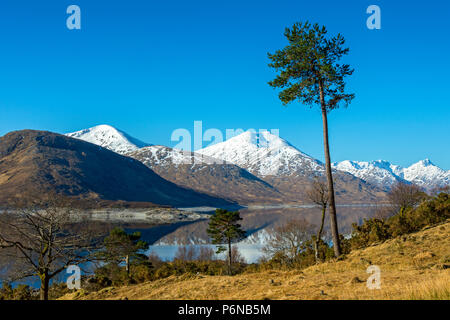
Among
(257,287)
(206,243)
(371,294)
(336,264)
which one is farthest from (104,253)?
(206,243)

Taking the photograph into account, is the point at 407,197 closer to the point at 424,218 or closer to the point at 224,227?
the point at 224,227

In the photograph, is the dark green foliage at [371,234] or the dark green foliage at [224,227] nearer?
the dark green foliage at [371,234]

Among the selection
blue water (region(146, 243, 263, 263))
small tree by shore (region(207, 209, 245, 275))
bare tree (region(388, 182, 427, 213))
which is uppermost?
bare tree (region(388, 182, 427, 213))

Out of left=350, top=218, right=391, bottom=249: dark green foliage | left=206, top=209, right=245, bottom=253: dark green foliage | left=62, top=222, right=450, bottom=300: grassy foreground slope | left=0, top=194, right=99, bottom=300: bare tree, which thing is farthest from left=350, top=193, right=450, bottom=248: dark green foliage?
left=206, top=209, right=245, bottom=253: dark green foliage

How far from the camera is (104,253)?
1753cm

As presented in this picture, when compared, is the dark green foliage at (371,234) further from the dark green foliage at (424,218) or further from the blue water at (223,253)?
the blue water at (223,253)

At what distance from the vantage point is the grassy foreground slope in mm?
8087

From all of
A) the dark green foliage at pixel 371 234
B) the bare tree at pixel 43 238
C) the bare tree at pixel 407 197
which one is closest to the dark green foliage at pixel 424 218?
the dark green foliage at pixel 371 234

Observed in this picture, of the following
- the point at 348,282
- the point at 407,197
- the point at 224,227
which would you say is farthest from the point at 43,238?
the point at 407,197

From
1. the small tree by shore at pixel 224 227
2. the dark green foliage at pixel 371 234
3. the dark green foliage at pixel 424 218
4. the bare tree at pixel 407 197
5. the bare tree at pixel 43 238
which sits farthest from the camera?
the small tree by shore at pixel 224 227

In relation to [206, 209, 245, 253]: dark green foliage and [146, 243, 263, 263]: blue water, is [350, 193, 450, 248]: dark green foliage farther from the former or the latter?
[146, 243, 263, 263]: blue water

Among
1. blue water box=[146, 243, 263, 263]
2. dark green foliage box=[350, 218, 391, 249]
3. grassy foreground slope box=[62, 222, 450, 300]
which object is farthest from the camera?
blue water box=[146, 243, 263, 263]

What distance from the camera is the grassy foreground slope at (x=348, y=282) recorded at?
8.09m
